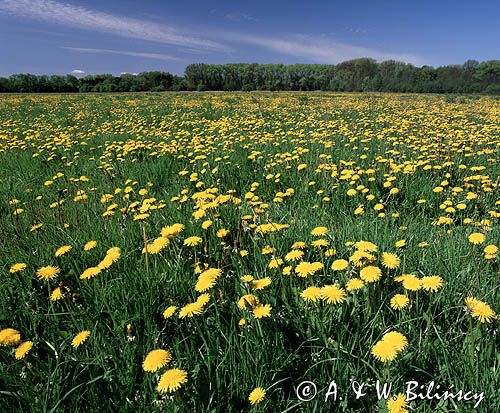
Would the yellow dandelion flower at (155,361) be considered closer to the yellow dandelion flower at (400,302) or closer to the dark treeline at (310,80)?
the yellow dandelion flower at (400,302)

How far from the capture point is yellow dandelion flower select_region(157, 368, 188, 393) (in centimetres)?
115

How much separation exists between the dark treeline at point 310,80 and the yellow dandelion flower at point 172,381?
42.9m

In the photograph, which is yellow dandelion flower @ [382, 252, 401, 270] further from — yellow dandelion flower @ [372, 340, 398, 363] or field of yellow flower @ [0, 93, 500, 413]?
yellow dandelion flower @ [372, 340, 398, 363]

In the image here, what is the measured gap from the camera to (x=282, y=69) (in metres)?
111

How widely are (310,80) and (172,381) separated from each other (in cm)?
8458

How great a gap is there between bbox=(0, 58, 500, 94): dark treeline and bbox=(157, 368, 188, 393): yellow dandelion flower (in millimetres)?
42945

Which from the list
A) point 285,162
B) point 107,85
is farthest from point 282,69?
point 285,162

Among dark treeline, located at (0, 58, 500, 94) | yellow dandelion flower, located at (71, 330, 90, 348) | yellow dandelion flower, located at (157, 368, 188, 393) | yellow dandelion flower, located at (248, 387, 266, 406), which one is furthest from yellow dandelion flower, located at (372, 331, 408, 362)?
dark treeline, located at (0, 58, 500, 94)

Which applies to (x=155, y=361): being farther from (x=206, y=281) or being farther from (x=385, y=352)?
(x=385, y=352)

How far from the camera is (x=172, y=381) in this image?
1162 mm

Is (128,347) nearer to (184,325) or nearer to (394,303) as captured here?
(184,325)

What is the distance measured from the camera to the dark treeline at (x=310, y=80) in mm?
47531

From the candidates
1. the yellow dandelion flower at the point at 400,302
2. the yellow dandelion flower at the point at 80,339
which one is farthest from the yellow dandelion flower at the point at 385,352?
Answer: the yellow dandelion flower at the point at 80,339

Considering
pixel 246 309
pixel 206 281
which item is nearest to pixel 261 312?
pixel 246 309
